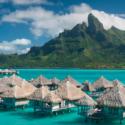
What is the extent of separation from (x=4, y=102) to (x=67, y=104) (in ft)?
25.9

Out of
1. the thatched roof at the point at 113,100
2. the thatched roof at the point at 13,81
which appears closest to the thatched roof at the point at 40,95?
the thatched roof at the point at 113,100

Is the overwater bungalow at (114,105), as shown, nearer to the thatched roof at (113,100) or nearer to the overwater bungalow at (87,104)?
the thatched roof at (113,100)

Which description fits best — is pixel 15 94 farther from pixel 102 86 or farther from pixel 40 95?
pixel 102 86

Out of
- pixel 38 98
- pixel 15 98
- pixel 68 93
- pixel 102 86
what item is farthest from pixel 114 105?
pixel 102 86

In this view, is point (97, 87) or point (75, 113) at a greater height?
point (97, 87)

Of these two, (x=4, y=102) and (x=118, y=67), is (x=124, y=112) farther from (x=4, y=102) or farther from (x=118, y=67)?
(x=118, y=67)

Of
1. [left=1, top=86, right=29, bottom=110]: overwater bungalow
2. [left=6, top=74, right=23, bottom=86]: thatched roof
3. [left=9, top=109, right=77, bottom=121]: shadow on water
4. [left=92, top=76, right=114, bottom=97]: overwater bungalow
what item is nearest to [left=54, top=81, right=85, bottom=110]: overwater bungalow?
[left=9, top=109, right=77, bottom=121]: shadow on water

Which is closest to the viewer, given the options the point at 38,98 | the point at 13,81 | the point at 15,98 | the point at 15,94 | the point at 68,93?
the point at 38,98

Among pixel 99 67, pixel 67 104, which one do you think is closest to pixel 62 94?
pixel 67 104

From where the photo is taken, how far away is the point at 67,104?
Result: 22969mm

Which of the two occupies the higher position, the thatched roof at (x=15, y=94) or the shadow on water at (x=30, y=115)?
the thatched roof at (x=15, y=94)

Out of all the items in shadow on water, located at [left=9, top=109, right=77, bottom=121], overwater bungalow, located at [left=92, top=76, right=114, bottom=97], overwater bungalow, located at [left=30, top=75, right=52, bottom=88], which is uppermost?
overwater bungalow, located at [left=30, top=75, right=52, bottom=88]

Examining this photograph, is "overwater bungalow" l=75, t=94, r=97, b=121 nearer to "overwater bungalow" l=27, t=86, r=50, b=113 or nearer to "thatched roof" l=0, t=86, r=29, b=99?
"overwater bungalow" l=27, t=86, r=50, b=113

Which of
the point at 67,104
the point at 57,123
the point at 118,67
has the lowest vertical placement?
the point at 57,123
